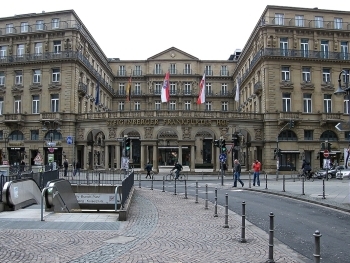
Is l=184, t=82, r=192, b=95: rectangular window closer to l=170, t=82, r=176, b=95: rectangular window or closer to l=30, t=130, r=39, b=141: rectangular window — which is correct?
l=170, t=82, r=176, b=95: rectangular window

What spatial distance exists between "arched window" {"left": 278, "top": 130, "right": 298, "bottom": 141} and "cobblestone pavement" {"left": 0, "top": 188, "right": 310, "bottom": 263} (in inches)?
1457

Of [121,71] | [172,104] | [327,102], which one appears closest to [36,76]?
[121,71]

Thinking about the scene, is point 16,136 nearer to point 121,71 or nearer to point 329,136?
point 121,71

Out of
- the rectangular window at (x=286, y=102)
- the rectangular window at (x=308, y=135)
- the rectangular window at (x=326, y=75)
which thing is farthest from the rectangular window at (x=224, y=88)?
the rectangular window at (x=308, y=135)

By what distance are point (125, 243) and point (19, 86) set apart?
4858cm

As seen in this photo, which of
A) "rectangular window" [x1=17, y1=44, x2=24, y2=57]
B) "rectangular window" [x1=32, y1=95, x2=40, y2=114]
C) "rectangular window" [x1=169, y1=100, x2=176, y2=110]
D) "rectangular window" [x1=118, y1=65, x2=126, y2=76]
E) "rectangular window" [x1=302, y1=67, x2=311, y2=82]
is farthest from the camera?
"rectangular window" [x1=118, y1=65, x2=126, y2=76]

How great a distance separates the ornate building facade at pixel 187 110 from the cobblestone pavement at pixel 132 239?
3283 centimetres

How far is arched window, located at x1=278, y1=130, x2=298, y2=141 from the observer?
48375mm

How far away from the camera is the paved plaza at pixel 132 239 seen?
300 inches

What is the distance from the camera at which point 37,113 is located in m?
50.9

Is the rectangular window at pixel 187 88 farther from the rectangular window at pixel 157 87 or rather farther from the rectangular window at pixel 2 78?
the rectangular window at pixel 2 78

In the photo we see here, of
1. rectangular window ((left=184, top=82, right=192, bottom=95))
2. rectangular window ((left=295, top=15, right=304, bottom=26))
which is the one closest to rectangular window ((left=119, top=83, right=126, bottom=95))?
rectangular window ((left=184, top=82, right=192, bottom=95))

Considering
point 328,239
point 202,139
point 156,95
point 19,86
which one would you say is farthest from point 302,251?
point 156,95

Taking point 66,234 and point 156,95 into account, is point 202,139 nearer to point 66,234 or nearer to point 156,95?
point 156,95
